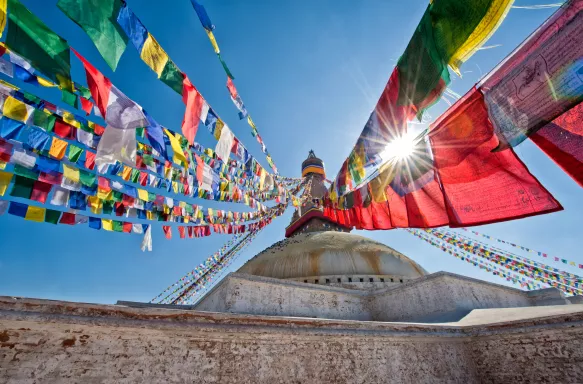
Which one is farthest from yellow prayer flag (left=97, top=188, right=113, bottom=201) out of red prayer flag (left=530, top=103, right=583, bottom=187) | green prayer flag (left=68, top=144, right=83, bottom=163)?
red prayer flag (left=530, top=103, right=583, bottom=187)

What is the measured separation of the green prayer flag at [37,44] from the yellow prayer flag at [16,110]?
8.50 feet

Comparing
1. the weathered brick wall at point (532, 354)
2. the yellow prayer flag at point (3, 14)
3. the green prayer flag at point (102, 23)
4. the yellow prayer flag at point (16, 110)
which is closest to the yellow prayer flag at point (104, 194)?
the yellow prayer flag at point (16, 110)

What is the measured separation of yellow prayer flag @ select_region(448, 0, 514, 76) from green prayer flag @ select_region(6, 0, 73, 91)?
473cm

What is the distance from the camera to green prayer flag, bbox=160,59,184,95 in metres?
4.18

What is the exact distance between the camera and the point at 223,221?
983 centimetres

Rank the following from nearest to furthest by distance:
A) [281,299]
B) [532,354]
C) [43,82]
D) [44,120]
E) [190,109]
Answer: [190,109] → [43,82] → [44,120] → [532,354] → [281,299]

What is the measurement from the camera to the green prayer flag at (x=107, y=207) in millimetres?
7379

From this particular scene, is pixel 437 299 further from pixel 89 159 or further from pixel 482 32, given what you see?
pixel 89 159

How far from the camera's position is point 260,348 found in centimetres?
472

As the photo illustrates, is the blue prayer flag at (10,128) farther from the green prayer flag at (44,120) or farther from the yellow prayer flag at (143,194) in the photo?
the yellow prayer flag at (143,194)

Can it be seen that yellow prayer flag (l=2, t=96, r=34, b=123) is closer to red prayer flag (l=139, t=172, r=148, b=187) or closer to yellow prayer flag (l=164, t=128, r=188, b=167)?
yellow prayer flag (l=164, t=128, r=188, b=167)

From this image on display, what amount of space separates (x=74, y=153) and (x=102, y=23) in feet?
14.5

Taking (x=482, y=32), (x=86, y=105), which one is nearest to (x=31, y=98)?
(x=86, y=105)

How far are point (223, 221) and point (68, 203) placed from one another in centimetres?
442
